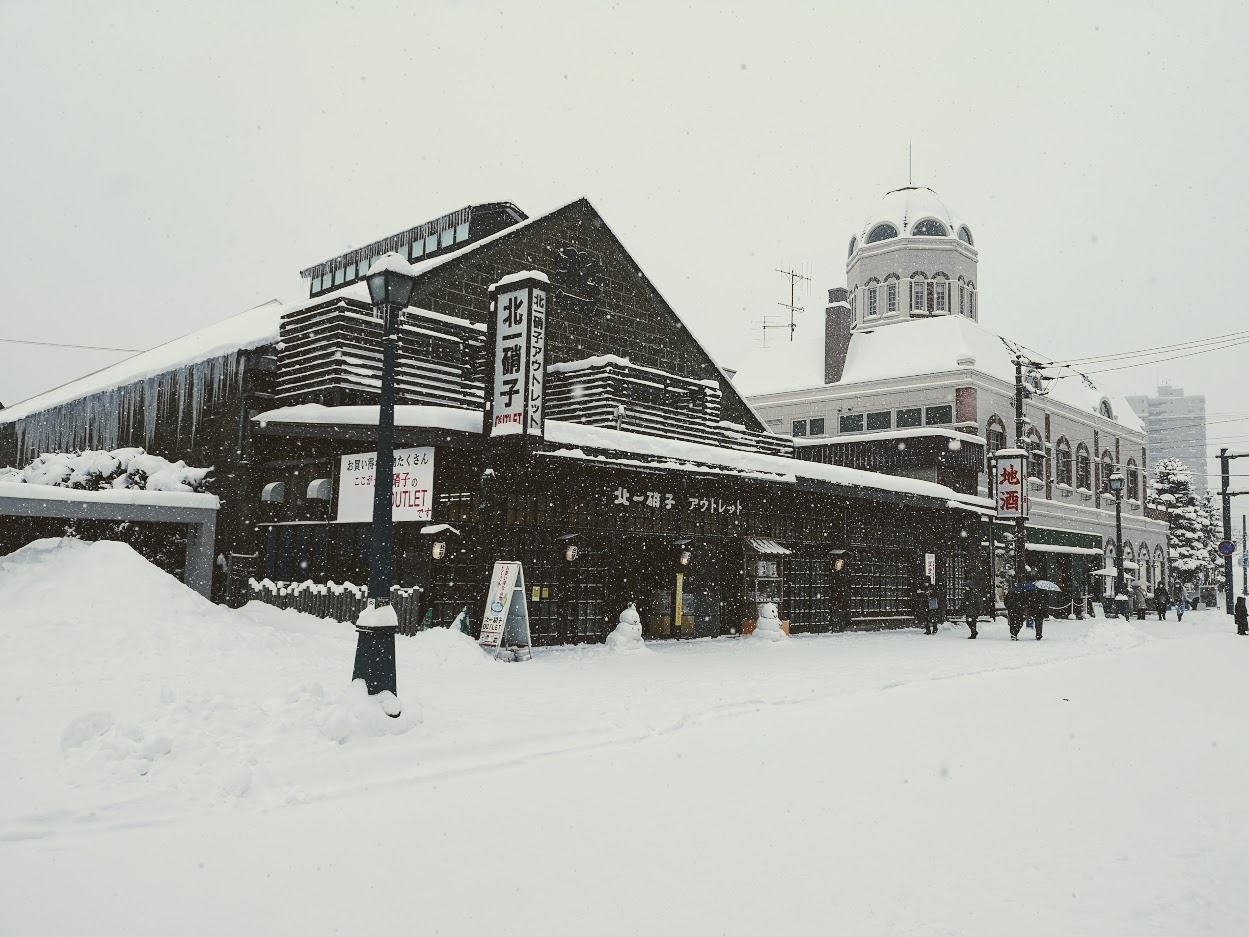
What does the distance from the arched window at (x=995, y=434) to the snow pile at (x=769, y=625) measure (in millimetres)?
19434

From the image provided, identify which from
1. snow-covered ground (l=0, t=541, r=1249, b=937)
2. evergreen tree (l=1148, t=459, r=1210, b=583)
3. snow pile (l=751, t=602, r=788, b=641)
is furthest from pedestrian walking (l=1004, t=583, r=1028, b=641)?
evergreen tree (l=1148, t=459, r=1210, b=583)

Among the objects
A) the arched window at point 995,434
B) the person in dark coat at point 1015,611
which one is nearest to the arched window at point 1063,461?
the arched window at point 995,434

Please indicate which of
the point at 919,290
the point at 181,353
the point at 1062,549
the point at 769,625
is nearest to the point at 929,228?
the point at 919,290

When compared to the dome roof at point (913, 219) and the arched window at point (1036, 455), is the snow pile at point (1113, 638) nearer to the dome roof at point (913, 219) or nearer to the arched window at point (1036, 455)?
the arched window at point (1036, 455)

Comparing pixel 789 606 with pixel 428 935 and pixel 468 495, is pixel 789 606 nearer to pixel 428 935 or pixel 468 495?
pixel 468 495

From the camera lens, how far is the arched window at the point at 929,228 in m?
46.6

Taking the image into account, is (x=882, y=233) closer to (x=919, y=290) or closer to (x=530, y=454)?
(x=919, y=290)

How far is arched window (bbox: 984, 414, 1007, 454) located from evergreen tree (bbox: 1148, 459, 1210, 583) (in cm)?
2707

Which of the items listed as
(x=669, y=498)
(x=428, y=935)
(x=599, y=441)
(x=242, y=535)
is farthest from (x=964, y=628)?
(x=428, y=935)

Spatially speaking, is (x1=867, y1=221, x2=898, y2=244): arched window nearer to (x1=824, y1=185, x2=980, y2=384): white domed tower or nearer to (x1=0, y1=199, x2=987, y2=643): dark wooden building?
(x1=824, y1=185, x2=980, y2=384): white domed tower

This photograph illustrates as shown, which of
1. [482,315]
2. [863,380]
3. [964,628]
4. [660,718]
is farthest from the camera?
[863,380]

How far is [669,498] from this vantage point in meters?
20.8

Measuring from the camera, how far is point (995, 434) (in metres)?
38.9

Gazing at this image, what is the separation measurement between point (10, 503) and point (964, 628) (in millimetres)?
27573
